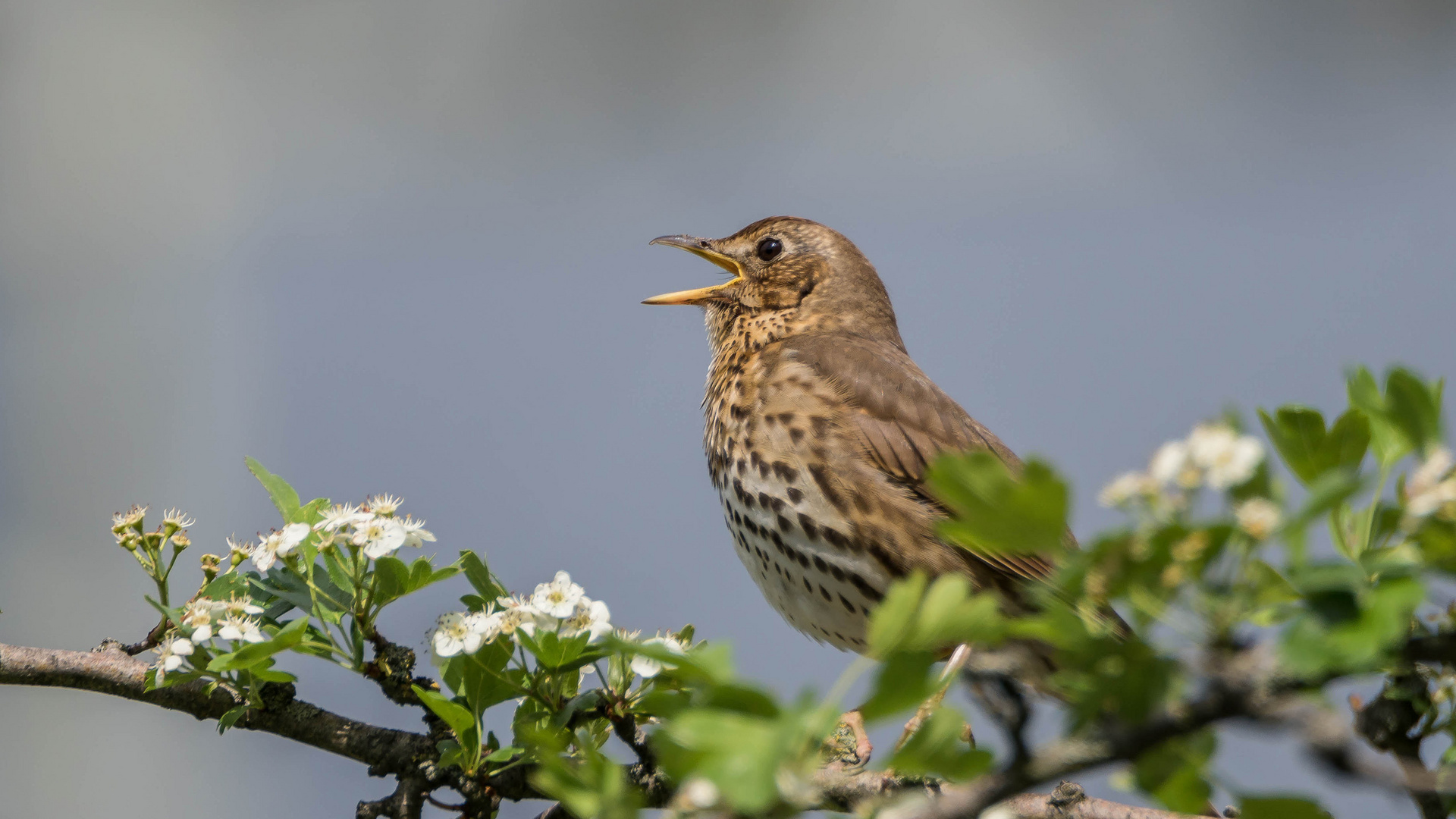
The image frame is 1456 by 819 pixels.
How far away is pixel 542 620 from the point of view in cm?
154

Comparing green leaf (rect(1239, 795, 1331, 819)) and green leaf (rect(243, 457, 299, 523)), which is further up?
green leaf (rect(243, 457, 299, 523))

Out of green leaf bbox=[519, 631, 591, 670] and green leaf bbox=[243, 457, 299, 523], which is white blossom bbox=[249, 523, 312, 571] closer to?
green leaf bbox=[243, 457, 299, 523]

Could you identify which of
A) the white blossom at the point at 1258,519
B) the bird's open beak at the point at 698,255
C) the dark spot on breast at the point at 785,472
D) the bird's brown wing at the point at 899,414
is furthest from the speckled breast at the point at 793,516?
the white blossom at the point at 1258,519

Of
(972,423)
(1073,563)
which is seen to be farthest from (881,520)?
(1073,563)

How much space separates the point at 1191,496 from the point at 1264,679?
0.37 feet

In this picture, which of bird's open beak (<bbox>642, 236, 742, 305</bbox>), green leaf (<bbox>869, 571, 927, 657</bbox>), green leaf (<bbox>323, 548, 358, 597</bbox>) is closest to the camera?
green leaf (<bbox>869, 571, 927, 657</bbox>)

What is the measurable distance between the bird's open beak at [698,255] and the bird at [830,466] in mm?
13

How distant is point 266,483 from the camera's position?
181 centimetres

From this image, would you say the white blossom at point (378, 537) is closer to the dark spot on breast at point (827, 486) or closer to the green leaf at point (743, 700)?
the green leaf at point (743, 700)

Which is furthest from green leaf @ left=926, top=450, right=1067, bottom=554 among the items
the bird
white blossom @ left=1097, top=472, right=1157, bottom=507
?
the bird

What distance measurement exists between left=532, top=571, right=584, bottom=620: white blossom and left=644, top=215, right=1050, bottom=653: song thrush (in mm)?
1310

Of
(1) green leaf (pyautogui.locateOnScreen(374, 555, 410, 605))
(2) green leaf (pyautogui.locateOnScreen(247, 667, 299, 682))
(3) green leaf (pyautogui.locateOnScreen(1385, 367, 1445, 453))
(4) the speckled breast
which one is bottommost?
(3) green leaf (pyautogui.locateOnScreen(1385, 367, 1445, 453))

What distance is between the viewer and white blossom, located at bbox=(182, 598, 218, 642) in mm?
1610

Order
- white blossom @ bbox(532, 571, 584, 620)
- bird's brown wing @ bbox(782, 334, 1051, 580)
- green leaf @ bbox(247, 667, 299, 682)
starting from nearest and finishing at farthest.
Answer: white blossom @ bbox(532, 571, 584, 620)
green leaf @ bbox(247, 667, 299, 682)
bird's brown wing @ bbox(782, 334, 1051, 580)
